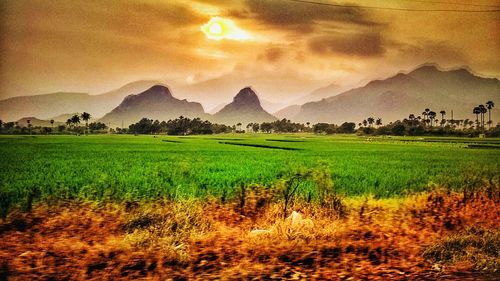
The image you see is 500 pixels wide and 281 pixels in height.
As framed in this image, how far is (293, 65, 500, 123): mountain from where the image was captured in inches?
1120

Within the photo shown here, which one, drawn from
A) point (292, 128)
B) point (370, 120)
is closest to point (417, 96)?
point (292, 128)

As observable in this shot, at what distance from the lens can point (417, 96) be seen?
181ft

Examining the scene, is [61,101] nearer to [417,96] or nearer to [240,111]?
[417,96]

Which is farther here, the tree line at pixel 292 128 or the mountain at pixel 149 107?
the mountain at pixel 149 107

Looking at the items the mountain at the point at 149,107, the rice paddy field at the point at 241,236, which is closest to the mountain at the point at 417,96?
the rice paddy field at the point at 241,236

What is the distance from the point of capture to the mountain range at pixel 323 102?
63.2 feet

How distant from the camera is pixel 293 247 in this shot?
5535 millimetres

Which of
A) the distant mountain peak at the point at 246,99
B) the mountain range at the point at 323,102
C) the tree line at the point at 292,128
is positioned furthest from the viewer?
the distant mountain peak at the point at 246,99

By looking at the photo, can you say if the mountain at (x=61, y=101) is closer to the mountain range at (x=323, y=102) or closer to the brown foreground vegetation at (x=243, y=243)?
the mountain range at (x=323, y=102)

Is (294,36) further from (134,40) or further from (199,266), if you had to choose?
(199,266)

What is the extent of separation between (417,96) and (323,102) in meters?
136

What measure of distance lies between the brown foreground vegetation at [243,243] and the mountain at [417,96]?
1534 cm

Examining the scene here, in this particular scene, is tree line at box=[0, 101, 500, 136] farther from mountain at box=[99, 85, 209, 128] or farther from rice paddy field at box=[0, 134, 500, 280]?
rice paddy field at box=[0, 134, 500, 280]

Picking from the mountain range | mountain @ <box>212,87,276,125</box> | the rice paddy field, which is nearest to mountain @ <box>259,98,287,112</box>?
the mountain range
